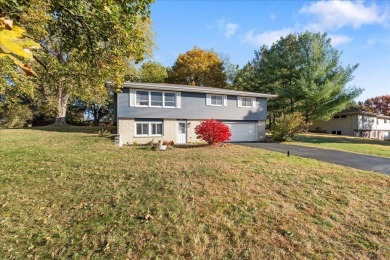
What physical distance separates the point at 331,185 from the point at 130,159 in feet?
26.1

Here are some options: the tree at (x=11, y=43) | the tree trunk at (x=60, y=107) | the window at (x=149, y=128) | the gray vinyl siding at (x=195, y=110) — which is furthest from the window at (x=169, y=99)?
the tree at (x=11, y=43)

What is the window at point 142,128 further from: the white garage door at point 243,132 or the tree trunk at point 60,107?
the tree trunk at point 60,107

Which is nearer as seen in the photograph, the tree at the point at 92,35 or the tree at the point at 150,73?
the tree at the point at 92,35

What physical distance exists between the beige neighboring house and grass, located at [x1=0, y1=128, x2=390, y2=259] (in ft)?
103

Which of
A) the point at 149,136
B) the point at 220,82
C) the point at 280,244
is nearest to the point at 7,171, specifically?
the point at 280,244

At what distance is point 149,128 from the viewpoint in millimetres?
18594

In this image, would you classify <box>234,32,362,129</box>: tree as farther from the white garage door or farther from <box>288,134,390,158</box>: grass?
the white garage door

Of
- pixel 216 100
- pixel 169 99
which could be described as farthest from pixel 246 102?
pixel 169 99

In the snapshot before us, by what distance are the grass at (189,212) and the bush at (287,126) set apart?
1275 cm

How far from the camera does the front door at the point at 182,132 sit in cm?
1970

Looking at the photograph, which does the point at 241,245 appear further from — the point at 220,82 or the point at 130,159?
the point at 220,82

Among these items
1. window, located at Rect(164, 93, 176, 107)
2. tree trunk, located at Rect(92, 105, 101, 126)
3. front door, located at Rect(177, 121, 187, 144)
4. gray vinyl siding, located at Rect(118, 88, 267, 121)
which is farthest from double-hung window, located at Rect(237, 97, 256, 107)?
tree trunk, located at Rect(92, 105, 101, 126)

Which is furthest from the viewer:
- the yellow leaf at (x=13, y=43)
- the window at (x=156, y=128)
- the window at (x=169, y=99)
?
the window at (x=169, y=99)

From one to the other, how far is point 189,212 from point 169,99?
584 inches
